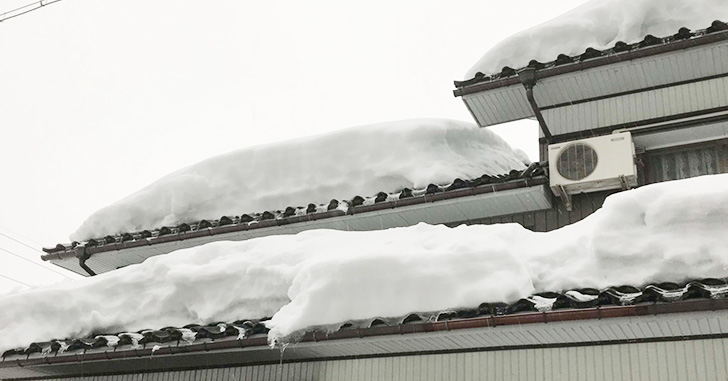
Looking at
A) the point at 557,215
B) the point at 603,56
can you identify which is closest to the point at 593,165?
the point at 557,215

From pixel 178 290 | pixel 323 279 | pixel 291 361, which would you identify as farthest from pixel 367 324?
pixel 178 290

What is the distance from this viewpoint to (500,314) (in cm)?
522

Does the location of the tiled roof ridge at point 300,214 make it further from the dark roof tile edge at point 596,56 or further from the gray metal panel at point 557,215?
the dark roof tile edge at point 596,56

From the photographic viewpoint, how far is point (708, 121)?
309 inches

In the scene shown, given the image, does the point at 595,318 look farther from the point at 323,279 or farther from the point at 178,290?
the point at 178,290

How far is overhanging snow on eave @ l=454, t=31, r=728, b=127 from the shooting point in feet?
25.0

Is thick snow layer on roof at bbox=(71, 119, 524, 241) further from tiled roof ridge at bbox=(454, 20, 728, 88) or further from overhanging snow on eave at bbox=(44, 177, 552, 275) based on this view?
tiled roof ridge at bbox=(454, 20, 728, 88)

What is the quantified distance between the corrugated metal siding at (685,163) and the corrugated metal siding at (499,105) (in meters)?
1.76

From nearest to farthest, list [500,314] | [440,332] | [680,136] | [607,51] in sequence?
[500,314]
[440,332]
[607,51]
[680,136]

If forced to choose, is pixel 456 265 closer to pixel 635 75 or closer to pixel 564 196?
pixel 564 196

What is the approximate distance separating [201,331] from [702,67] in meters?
6.46

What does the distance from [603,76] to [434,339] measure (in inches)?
173

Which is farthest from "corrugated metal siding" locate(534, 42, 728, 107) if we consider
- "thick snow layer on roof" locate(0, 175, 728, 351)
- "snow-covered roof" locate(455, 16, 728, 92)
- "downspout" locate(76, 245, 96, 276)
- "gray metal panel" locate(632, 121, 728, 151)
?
"downspout" locate(76, 245, 96, 276)

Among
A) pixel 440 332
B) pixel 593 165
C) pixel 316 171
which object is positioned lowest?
pixel 440 332
